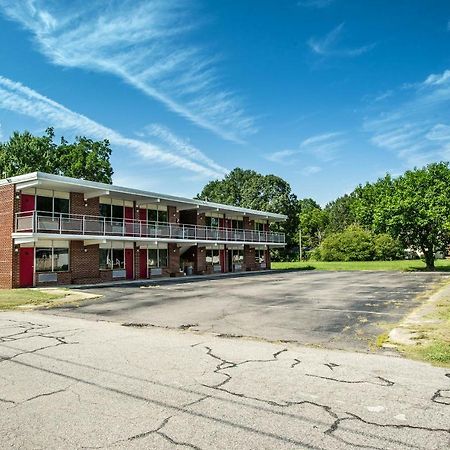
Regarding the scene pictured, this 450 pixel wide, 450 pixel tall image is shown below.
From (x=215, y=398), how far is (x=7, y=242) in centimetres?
2217

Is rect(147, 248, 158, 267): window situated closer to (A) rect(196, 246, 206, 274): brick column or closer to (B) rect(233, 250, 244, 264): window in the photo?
(A) rect(196, 246, 206, 274): brick column

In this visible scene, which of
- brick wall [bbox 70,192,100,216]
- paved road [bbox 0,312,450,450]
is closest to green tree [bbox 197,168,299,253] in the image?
brick wall [bbox 70,192,100,216]

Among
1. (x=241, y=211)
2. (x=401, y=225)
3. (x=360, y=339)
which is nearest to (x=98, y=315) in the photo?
(x=360, y=339)

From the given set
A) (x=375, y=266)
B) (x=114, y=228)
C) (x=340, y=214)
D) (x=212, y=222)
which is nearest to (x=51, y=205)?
(x=114, y=228)

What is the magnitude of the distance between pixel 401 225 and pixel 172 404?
39.2m

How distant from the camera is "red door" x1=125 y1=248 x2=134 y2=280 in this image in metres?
30.5

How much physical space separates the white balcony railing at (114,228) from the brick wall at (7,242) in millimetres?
598

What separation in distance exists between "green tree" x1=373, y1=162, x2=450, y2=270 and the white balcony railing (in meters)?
14.1

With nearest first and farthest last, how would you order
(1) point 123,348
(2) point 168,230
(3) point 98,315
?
(1) point 123,348 → (3) point 98,315 → (2) point 168,230

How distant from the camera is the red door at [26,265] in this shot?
2386cm

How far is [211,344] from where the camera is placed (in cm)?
897

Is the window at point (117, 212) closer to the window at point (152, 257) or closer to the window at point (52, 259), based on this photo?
the window at point (152, 257)

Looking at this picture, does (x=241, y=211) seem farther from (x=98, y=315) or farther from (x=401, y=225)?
(x=98, y=315)

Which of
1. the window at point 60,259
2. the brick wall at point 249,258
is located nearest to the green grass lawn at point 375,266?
the brick wall at point 249,258
